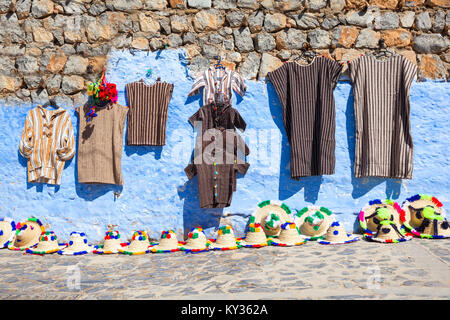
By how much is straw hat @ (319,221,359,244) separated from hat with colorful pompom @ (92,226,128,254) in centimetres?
250

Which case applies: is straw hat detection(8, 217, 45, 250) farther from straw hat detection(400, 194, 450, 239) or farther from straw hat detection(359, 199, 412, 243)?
straw hat detection(400, 194, 450, 239)

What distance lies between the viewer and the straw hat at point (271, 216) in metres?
4.54

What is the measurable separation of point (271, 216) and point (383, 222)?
4.43ft

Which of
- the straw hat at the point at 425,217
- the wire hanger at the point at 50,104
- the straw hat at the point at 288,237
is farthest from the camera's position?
the wire hanger at the point at 50,104

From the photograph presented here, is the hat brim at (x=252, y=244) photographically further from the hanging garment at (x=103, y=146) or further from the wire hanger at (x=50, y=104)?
the wire hanger at (x=50, y=104)

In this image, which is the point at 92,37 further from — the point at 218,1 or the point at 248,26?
the point at 248,26

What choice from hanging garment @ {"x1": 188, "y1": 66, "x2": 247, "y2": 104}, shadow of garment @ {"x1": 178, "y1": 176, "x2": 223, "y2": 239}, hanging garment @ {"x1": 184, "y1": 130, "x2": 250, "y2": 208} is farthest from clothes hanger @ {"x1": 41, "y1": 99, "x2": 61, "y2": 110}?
shadow of garment @ {"x1": 178, "y1": 176, "x2": 223, "y2": 239}

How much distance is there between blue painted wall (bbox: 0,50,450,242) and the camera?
4750 mm

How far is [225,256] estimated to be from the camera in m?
3.92

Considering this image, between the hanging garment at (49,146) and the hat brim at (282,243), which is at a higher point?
the hanging garment at (49,146)

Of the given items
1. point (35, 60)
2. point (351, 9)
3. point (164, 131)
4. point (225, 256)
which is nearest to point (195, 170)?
point (164, 131)

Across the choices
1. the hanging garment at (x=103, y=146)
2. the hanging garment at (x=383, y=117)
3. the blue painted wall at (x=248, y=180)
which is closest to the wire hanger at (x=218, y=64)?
the blue painted wall at (x=248, y=180)

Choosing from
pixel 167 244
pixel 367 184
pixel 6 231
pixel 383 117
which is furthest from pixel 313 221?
pixel 6 231

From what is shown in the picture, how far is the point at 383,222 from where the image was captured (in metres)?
4.31
